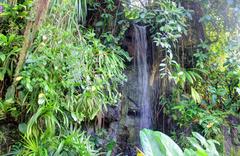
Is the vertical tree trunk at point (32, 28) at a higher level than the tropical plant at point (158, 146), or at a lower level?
higher

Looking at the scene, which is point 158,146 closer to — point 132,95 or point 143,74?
point 132,95

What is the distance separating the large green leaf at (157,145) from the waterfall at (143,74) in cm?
131

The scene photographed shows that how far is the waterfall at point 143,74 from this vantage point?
9.30 ft

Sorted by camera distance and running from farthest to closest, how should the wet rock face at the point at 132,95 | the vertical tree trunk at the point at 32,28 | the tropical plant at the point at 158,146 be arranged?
the wet rock face at the point at 132,95 < the vertical tree trunk at the point at 32,28 < the tropical plant at the point at 158,146

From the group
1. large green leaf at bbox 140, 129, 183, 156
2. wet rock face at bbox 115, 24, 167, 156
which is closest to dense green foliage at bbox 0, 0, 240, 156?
large green leaf at bbox 140, 129, 183, 156

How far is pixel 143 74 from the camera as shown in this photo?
2920 millimetres

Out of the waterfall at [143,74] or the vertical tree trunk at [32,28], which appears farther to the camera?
the waterfall at [143,74]

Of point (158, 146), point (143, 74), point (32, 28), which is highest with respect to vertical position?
point (32, 28)

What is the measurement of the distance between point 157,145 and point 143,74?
1503 mm

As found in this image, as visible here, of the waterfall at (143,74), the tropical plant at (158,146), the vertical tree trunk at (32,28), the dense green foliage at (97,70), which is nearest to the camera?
→ the tropical plant at (158,146)

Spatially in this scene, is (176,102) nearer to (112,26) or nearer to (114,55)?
(114,55)

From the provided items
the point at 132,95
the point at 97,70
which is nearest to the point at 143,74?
the point at 132,95

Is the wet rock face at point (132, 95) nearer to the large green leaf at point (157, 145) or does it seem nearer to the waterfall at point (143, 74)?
the waterfall at point (143, 74)

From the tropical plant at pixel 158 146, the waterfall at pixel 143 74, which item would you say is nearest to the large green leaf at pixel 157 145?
the tropical plant at pixel 158 146
